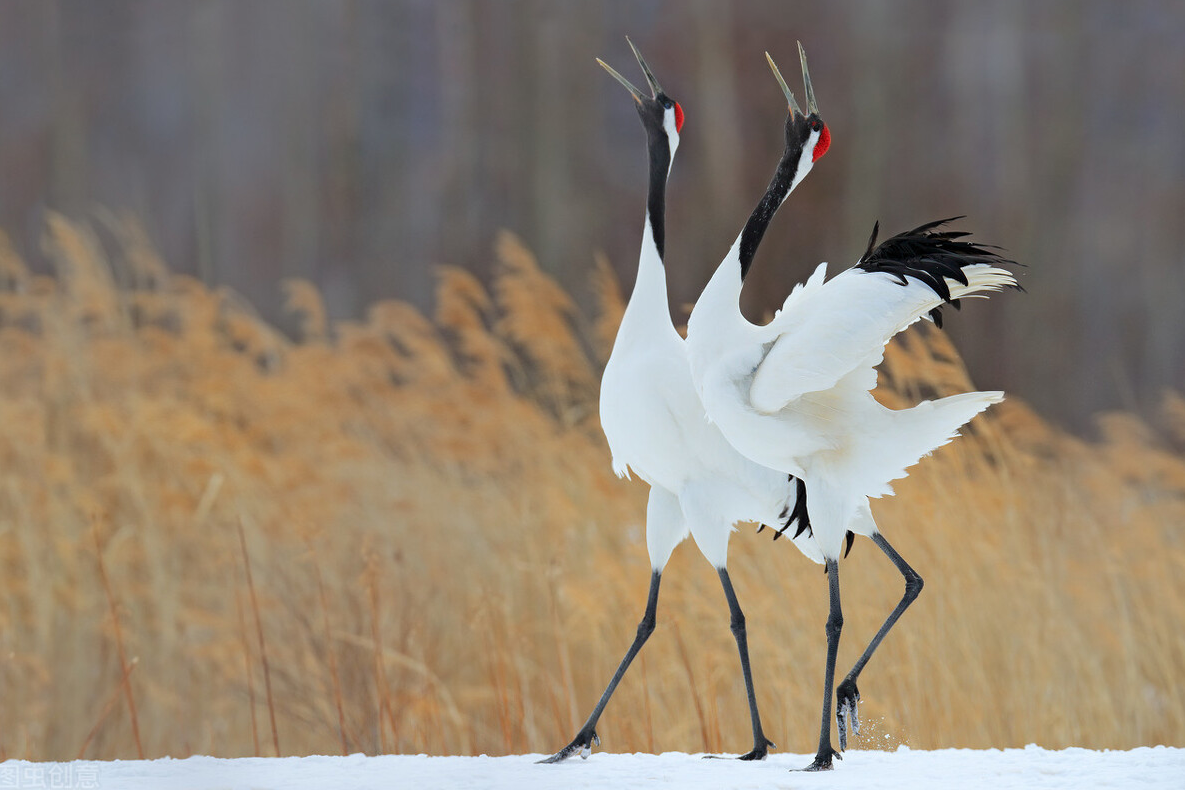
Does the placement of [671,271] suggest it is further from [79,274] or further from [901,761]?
[901,761]

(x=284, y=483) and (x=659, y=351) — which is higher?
(x=284, y=483)

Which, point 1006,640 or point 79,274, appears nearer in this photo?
point 1006,640

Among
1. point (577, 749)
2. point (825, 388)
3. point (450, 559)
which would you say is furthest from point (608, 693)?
point (450, 559)

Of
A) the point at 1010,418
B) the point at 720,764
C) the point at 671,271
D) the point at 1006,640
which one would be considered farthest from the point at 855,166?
the point at 720,764

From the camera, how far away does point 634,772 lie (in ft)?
4.92

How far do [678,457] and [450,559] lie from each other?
1.09 m

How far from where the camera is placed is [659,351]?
165 centimetres

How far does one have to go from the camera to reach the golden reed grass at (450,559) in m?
2.18

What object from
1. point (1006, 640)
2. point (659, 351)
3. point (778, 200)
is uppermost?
point (778, 200)

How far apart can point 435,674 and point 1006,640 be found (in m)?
1.09

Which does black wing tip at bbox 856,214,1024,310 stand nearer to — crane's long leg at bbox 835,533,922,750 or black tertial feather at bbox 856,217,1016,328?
black tertial feather at bbox 856,217,1016,328

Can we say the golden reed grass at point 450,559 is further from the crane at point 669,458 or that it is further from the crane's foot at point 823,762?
the crane's foot at point 823,762

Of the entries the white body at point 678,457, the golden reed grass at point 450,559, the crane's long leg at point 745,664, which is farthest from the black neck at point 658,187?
the golden reed grass at point 450,559

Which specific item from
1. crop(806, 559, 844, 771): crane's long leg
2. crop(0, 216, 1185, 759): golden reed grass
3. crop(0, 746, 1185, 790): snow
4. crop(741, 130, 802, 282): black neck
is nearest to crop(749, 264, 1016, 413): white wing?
crop(741, 130, 802, 282): black neck
